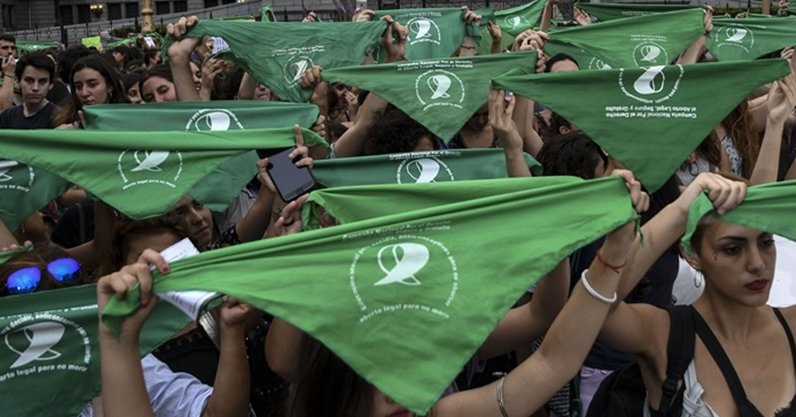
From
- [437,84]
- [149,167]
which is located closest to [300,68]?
[437,84]

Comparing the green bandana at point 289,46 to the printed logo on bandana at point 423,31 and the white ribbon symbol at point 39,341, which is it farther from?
the white ribbon symbol at point 39,341

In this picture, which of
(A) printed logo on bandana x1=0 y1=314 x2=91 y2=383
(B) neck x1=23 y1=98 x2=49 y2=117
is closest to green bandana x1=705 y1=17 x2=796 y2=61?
(B) neck x1=23 y1=98 x2=49 y2=117

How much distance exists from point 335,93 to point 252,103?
1.98 m

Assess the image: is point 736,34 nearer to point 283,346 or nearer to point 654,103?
point 654,103

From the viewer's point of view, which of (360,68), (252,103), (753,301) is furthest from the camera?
(360,68)

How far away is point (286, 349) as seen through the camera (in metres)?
3.32

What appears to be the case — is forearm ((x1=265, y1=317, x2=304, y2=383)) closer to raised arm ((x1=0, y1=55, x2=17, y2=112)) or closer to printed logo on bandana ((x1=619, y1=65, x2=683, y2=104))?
printed logo on bandana ((x1=619, y1=65, x2=683, y2=104))

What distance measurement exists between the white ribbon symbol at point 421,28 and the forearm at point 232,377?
4.78 m

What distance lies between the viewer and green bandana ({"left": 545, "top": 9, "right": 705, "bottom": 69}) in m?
6.81

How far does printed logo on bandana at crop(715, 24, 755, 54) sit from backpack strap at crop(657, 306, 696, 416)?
205 inches

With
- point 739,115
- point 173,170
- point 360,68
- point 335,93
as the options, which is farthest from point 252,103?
point 739,115

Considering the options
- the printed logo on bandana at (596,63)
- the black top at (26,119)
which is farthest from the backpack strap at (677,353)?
the black top at (26,119)

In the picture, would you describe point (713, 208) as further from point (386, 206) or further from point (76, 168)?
point (76, 168)

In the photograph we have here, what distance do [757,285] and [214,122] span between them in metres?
2.91
